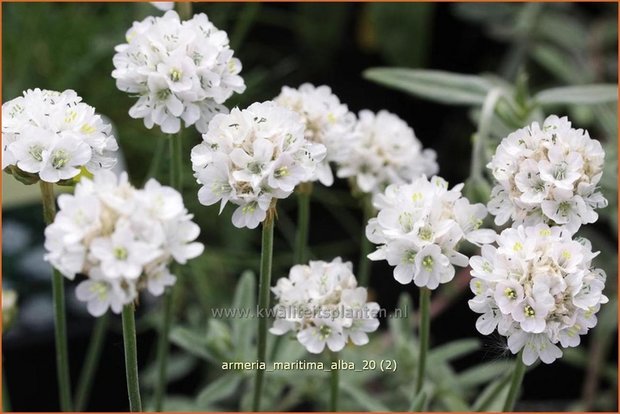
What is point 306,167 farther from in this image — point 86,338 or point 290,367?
point 86,338

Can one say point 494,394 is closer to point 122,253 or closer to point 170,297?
point 170,297

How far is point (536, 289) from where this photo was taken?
1.92 feet

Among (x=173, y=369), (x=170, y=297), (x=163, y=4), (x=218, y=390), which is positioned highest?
(x=163, y=4)

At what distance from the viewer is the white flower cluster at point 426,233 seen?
2.07 feet

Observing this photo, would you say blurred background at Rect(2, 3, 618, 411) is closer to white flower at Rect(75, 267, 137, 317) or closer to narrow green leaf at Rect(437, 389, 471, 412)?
narrow green leaf at Rect(437, 389, 471, 412)

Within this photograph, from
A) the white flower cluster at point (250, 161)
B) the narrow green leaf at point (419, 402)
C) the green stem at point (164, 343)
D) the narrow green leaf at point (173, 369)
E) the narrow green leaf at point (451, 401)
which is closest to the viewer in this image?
the white flower cluster at point (250, 161)

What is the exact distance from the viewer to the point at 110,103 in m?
1.43

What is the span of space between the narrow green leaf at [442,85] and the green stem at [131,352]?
0.50 meters

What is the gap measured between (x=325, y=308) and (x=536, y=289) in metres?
0.17

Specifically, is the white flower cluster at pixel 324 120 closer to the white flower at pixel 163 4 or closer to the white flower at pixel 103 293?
the white flower at pixel 163 4

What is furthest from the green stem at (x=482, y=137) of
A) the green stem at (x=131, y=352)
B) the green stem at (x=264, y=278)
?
the green stem at (x=131, y=352)

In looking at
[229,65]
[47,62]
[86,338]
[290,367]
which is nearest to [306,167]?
[229,65]

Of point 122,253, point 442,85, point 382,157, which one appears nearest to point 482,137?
point 382,157

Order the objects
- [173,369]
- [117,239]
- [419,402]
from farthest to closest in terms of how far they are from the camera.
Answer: [173,369], [419,402], [117,239]
